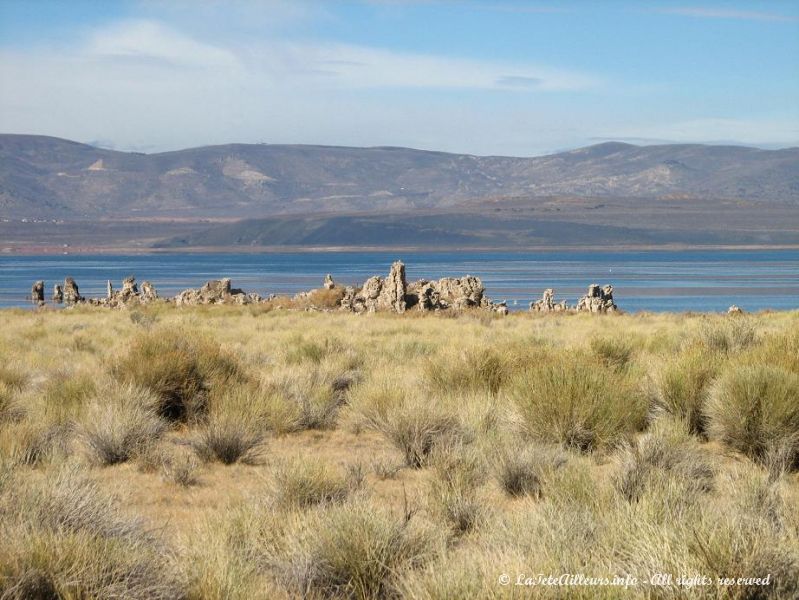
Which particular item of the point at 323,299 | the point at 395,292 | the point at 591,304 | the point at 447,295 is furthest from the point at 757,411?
the point at 323,299

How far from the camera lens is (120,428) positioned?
29.2ft

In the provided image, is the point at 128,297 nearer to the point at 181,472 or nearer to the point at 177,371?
the point at 177,371

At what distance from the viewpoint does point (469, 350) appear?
13.0 metres

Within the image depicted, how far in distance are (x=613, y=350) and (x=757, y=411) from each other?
589 centimetres

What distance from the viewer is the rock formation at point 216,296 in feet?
132

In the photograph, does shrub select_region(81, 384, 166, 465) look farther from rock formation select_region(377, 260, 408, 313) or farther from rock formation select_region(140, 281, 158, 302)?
rock formation select_region(140, 281, 158, 302)

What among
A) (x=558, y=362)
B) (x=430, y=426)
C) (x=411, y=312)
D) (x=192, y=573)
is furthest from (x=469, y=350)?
(x=411, y=312)

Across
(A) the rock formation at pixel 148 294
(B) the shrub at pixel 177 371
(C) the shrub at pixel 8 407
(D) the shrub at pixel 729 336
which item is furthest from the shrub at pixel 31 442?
(A) the rock formation at pixel 148 294

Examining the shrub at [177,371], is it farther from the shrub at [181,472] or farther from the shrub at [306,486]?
the shrub at [306,486]

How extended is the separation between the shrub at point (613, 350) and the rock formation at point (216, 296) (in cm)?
2648

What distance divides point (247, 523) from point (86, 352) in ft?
43.0

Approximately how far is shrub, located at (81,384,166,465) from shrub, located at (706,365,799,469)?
5.73 meters

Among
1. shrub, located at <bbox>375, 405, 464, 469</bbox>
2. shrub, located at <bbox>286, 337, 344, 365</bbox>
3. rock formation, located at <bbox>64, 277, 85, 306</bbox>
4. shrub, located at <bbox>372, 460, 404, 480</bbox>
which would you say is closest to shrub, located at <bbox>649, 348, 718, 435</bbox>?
shrub, located at <bbox>375, 405, 464, 469</bbox>

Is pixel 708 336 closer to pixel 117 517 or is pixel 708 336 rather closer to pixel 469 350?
pixel 469 350
